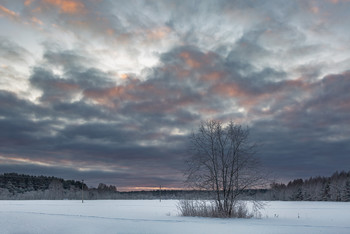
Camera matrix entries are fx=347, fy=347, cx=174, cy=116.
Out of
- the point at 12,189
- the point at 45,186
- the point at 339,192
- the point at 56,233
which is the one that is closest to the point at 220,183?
the point at 56,233

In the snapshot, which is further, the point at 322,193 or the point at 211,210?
the point at 322,193

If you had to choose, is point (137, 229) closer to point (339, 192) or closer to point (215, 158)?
point (215, 158)

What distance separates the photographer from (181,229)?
1680cm

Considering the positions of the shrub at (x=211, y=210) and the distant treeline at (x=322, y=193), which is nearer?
the shrub at (x=211, y=210)

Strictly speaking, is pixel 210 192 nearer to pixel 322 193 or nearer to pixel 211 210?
pixel 211 210

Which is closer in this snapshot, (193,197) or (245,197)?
(245,197)

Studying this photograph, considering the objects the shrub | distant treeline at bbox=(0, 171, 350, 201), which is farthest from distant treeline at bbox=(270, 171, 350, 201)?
the shrub

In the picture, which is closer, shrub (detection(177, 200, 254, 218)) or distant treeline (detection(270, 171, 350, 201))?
shrub (detection(177, 200, 254, 218))

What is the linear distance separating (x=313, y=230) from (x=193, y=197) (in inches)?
453

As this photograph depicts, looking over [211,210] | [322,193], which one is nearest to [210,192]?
[211,210]

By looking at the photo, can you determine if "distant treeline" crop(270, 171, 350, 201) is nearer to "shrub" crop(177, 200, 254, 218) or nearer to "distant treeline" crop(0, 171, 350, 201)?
"distant treeline" crop(0, 171, 350, 201)

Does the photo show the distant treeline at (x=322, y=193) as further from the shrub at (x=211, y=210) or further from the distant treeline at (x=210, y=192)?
the shrub at (x=211, y=210)

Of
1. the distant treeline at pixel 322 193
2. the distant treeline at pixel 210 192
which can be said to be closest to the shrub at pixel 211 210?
the distant treeline at pixel 210 192

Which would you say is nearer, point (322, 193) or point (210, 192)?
point (210, 192)
